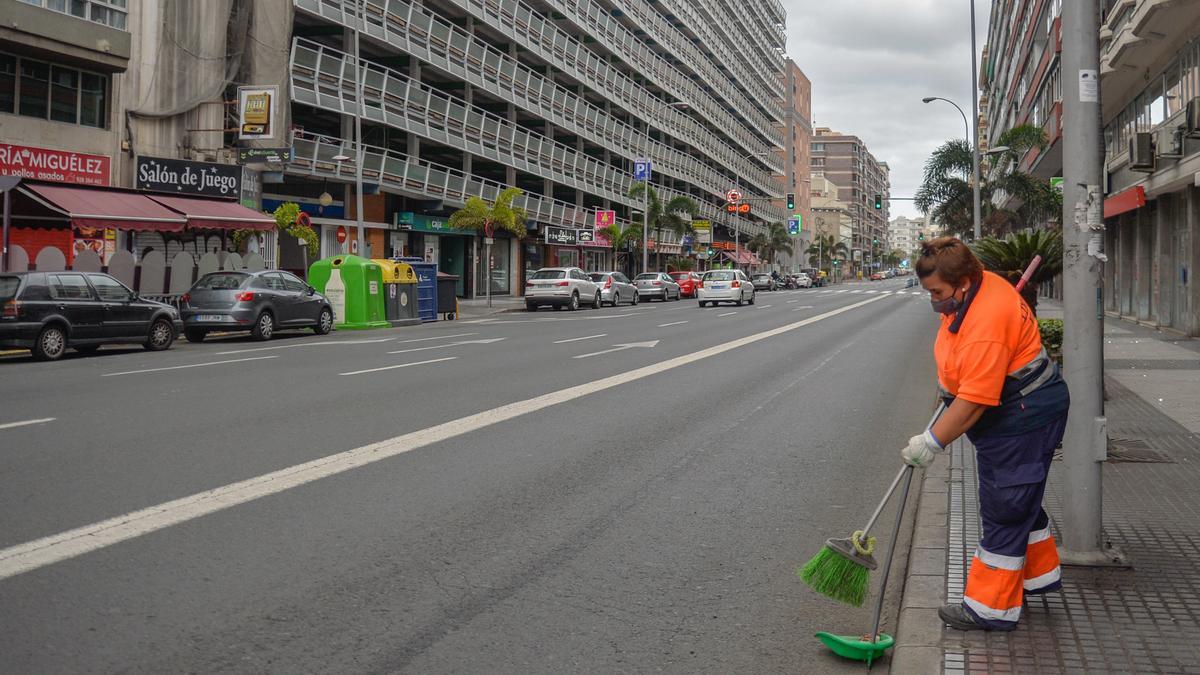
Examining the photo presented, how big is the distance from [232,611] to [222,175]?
83.5 feet

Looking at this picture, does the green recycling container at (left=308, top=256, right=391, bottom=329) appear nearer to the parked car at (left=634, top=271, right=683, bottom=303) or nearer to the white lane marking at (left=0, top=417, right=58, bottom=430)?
the white lane marking at (left=0, top=417, right=58, bottom=430)

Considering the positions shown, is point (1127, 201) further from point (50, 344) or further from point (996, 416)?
point (996, 416)

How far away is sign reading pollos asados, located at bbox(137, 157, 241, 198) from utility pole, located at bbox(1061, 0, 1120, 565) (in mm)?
Answer: 24462

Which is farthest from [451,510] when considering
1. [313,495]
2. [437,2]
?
[437,2]

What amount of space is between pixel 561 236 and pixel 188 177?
25.9 metres

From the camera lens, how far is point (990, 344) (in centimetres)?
399

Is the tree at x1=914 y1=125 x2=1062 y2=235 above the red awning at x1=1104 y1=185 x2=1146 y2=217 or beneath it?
above

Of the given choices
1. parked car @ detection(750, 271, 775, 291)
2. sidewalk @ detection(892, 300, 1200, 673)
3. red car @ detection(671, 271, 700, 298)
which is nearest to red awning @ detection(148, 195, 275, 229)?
sidewalk @ detection(892, 300, 1200, 673)

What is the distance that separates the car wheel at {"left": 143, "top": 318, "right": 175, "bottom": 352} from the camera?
18.5 m

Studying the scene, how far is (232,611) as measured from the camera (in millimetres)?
4305

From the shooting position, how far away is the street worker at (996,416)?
402 cm

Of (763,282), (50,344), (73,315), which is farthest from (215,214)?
(763,282)

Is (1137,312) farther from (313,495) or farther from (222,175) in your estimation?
(313,495)

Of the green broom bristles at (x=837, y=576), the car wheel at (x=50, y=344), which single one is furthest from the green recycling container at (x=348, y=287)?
the green broom bristles at (x=837, y=576)
